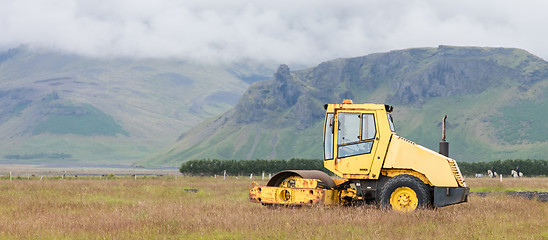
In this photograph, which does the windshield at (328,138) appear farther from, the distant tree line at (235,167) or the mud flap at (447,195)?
the distant tree line at (235,167)

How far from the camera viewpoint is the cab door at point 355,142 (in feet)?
57.4

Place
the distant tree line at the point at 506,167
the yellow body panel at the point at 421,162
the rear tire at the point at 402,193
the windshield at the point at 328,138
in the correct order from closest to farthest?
1. the rear tire at the point at 402,193
2. the yellow body panel at the point at 421,162
3. the windshield at the point at 328,138
4. the distant tree line at the point at 506,167

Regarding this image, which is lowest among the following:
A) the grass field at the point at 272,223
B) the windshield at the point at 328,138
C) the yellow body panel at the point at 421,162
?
the grass field at the point at 272,223

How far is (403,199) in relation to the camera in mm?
16938

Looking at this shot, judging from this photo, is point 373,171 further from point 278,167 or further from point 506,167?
point 506,167

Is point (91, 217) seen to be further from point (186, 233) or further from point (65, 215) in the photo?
point (186, 233)

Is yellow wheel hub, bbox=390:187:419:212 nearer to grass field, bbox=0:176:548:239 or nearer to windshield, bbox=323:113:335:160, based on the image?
grass field, bbox=0:176:548:239

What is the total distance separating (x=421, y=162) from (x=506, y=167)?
113 meters

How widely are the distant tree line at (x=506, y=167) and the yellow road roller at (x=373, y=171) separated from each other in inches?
4024

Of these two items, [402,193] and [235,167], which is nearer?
[402,193]

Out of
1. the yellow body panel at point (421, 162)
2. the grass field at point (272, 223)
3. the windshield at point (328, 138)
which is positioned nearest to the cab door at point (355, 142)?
the windshield at point (328, 138)

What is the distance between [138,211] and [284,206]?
4.48 metres

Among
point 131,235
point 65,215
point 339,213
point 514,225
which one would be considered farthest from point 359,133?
point 65,215

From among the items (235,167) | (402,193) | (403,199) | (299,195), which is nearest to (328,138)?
(299,195)
